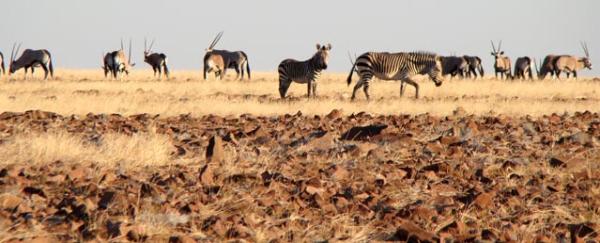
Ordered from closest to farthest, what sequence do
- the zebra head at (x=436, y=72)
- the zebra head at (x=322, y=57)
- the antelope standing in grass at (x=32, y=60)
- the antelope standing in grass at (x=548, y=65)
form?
the zebra head at (x=322, y=57) → the zebra head at (x=436, y=72) → the antelope standing in grass at (x=32, y=60) → the antelope standing in grass at (x=548, y=65)

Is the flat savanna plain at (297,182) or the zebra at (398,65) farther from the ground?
the zebra at (398,65)

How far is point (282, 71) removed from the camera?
955 inches

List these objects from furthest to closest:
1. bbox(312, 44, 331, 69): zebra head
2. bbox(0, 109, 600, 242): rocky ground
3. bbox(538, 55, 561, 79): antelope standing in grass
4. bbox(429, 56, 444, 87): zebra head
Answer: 1. bbox(538, 55, 561, 79): antelope standing in grass
2. bbox(429, 56, 444, 87): zebra head
3. bbox(312, 44, 331, 69): zebra head
4. bbox(0, 109, 600, 242): rocky ground

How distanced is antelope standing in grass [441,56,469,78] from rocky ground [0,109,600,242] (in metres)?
36.8

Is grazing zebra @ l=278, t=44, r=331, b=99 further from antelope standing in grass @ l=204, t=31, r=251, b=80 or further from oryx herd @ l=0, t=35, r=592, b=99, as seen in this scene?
antelope standing in grass @ l=204, t=31, r=251, b=80

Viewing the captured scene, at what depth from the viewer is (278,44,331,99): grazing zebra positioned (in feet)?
75.3

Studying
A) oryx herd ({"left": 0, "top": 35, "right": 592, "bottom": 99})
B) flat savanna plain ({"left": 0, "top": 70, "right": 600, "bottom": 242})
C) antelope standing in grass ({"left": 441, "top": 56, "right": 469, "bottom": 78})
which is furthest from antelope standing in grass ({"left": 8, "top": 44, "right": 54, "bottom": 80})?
flat savanna plain ({"left": 0, "top": 70, "right": 600, "bottom": 242})

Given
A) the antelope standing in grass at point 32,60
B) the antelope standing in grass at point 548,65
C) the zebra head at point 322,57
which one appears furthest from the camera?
the antelope standing in grass at point 548,65

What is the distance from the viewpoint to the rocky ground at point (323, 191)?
5.33 m

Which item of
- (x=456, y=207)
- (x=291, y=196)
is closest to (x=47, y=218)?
(x=291, y=196)

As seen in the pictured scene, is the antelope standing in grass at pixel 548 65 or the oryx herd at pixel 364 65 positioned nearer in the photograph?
the oryx herd at pixel 364 65

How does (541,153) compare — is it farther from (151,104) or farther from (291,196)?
(151,104)

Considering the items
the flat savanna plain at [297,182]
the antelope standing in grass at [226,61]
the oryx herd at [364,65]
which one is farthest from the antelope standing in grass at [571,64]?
the flat savanna plain at [297,182]

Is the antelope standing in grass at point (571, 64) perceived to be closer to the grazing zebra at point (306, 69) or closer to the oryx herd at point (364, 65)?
the oryx herd at point (364, 65)
